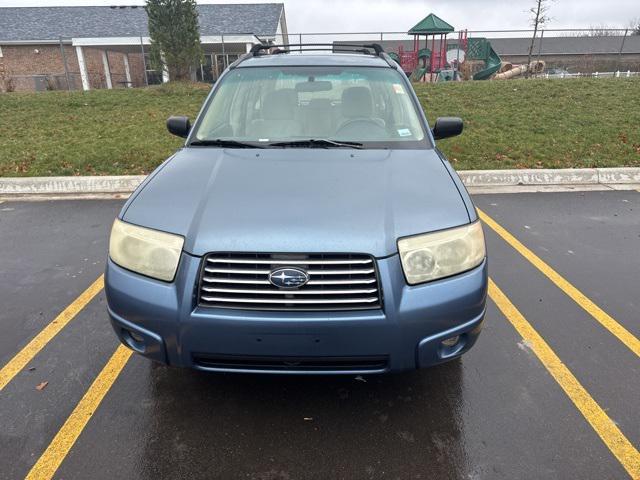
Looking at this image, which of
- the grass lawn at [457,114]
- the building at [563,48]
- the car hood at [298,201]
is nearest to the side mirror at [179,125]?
the car hood at [298,201]

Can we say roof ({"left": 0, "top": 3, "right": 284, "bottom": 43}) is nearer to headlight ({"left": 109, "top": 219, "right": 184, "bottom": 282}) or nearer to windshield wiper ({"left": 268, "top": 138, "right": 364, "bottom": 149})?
windshield wiper ({"left": 268, "top": 138, "right": 364, "bottom": 149})

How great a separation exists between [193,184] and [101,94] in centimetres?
1326

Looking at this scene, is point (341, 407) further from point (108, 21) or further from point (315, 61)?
point (108, 21)

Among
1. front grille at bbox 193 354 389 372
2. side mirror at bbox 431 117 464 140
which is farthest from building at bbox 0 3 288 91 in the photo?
front grille at bbox 193 354 389 372

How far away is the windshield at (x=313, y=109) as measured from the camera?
10.9 feet

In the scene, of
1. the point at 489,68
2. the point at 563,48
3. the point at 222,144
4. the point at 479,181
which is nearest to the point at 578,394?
→ the point at 222,144

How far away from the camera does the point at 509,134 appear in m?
9.24

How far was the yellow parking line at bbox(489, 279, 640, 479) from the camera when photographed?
7.54 feet

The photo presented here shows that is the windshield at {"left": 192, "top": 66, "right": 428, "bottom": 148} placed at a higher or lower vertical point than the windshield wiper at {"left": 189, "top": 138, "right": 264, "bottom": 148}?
higher

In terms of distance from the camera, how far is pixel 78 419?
2543mm

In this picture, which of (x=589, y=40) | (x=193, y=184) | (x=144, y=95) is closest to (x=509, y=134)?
(x=193, y=184)

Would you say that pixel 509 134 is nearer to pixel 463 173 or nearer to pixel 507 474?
pixel 463 173

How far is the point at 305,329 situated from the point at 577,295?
280 cm

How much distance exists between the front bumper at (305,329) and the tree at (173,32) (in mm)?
13919
